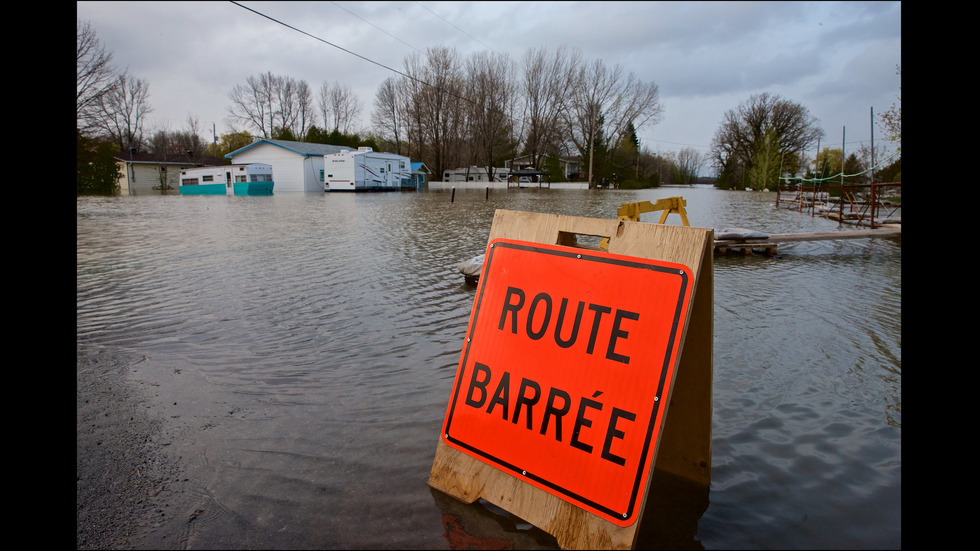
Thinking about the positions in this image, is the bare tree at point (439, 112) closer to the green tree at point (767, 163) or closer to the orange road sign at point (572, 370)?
the green tree at point (767, 163)

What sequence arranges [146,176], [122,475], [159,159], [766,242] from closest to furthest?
[122,475], [766,242], [146,176], [159,159]

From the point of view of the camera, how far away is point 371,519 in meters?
2.48

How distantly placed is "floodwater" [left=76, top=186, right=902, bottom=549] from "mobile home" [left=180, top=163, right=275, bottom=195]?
37090 mm

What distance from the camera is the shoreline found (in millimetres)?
2355

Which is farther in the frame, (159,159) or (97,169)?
(159,159)

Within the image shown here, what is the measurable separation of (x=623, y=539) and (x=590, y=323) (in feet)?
2.75

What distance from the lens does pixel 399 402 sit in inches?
152

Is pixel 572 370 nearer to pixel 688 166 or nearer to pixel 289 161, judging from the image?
pixel 289 161

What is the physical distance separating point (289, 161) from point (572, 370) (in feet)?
178

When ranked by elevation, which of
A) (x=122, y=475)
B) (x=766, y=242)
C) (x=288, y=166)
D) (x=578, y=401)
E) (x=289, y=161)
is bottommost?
(x=122, y=475)

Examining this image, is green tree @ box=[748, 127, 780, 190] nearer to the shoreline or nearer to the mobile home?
the mobile home

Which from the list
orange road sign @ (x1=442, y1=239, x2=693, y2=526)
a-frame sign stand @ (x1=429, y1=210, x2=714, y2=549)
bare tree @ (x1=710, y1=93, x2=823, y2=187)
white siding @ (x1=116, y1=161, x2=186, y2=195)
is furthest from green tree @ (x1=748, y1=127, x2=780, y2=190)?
orange road sign @ (x1=442, y1=239, x2=693, y2=526)

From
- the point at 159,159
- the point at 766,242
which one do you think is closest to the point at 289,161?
the point at 159,159
